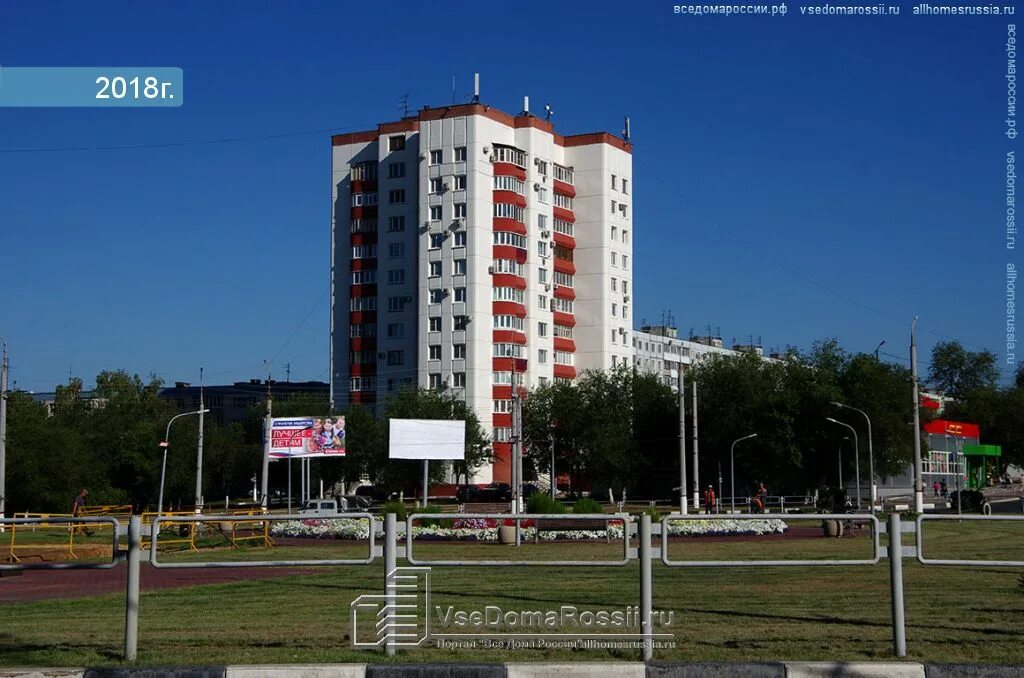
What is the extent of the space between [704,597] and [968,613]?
10.5 ft

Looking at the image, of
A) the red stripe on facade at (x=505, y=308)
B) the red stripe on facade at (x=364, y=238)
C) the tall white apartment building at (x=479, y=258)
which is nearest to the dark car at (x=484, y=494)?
the tall white apartment building at (x=479, y=258)

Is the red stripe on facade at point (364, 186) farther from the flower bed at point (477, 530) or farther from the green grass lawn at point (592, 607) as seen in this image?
the green grass lawn at point (592, 607)

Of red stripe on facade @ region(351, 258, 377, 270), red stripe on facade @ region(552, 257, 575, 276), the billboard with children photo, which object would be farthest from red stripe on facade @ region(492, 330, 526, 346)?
the billboard with children photo

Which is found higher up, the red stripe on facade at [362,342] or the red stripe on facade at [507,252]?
the red stripe on facade at [507,252]

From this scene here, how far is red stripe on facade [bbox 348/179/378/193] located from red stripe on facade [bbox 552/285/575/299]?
19392mm

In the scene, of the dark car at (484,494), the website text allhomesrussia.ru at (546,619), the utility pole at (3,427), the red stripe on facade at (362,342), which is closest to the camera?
the website text allhomesrussia.ru at (546,619)

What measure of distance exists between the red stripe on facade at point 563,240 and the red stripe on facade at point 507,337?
10668 mm

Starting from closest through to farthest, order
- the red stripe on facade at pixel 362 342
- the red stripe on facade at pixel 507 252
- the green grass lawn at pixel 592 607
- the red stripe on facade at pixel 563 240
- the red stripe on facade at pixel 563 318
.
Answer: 1. the green grass lawn at pixel 592 607
2. the red stripe on facade at pixel 507 252
3. the red stripe on facade at pixel 362 342
4. the red stripe on facade at pixel 563 318
5. the red stripe on facade at pixel 563 240

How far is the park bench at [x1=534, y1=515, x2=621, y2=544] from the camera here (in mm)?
11716

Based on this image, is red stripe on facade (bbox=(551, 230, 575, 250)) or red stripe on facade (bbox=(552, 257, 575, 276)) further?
red stripe on facade (bbox=(552, 257, 575, 276))

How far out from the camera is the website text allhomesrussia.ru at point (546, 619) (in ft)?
37.6

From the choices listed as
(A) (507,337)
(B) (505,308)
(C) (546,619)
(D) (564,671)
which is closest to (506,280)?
(B) (505,308)

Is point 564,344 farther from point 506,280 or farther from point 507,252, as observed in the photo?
point 507,252

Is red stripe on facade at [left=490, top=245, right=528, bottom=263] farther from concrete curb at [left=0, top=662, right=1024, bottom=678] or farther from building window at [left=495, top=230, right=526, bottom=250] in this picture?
concrete curb at [left=0, top=662, right=1024, bottom=678]
